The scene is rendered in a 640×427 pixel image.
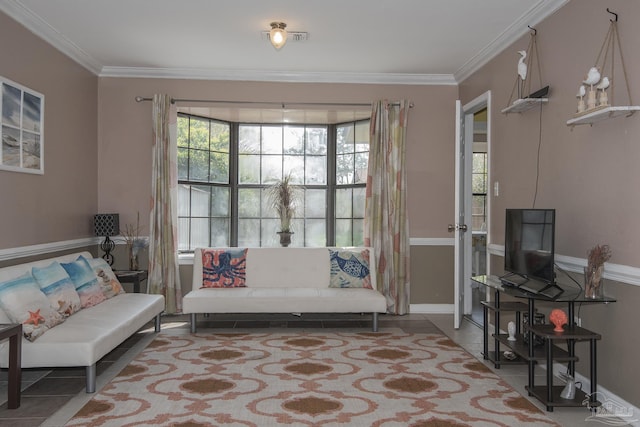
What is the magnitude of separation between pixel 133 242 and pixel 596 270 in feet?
14.3

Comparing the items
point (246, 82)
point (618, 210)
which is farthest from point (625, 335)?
point (246, 82)

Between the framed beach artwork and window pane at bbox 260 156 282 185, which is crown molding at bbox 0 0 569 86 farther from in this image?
window pane at bbox 260 156 282 185

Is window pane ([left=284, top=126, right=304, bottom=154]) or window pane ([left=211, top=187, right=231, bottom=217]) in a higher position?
window pane ([left=284, top=126, right=304, bottom=154])

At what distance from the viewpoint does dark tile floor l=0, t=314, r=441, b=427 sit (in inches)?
120

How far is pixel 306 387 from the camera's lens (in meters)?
3.49

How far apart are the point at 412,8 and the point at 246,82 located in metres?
2.41

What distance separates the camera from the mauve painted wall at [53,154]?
4.05 m

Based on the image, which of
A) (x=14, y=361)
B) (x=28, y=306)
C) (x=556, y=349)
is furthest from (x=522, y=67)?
(x=14, y=361)

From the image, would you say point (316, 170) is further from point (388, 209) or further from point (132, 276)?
point (132, 276)

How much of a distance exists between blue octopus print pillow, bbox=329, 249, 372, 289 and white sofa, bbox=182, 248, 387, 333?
2.2 inches

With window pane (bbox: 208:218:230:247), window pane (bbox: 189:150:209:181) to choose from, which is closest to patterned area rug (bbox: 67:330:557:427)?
window pane (bbox: 208:218:230:247)

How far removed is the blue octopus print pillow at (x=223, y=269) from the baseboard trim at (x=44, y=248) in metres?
1.18

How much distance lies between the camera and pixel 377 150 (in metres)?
5.88

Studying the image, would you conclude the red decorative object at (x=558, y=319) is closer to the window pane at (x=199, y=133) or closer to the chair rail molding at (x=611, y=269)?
the chair rail molding at (x=611, y=269)
